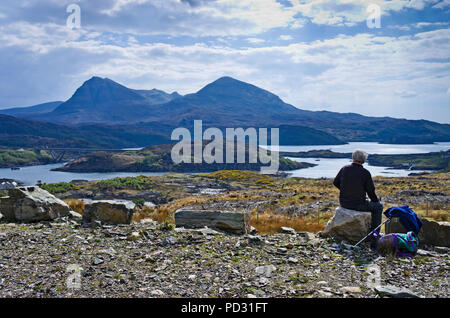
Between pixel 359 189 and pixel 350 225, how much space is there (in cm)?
116

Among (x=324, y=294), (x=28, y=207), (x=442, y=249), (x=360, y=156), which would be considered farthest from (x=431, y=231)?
(x=28, y=207)

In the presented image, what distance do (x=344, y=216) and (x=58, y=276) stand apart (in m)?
8.16

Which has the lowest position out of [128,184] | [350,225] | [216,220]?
[128,184]

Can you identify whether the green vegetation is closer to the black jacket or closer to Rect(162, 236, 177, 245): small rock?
Rect(162, 236, 177, 245): small rock

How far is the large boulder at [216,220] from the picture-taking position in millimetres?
12797

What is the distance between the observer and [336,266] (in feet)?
29.0

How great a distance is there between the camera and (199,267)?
8664mm

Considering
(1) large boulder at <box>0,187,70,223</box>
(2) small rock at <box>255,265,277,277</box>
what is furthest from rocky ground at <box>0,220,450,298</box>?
(1) large boulder at <box>0,187,70,223</box>

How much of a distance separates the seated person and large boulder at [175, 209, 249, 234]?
3.81 metres

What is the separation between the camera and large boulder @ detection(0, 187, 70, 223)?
1411 centimetres

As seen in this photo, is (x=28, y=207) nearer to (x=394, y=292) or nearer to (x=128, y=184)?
(x=394, y=292)
